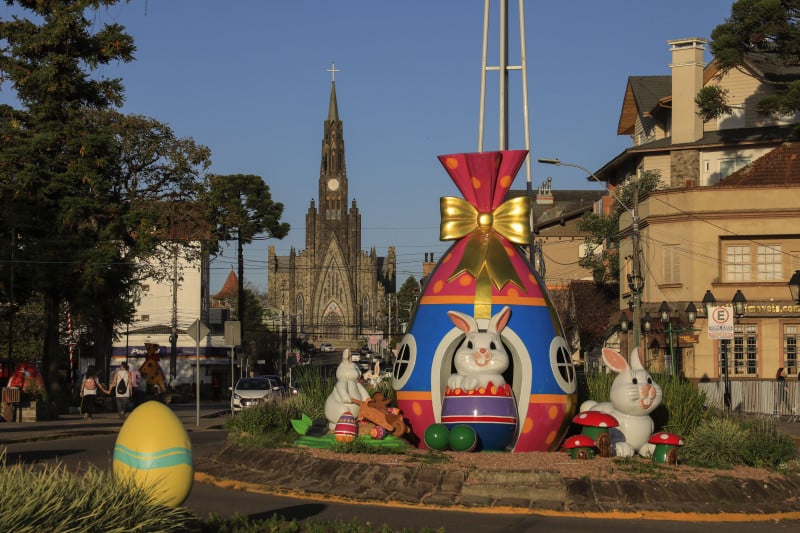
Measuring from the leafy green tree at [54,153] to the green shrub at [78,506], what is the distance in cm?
2727

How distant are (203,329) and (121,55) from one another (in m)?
11.1

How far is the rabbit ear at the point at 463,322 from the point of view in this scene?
15.8 meters

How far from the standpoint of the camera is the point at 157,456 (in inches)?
342

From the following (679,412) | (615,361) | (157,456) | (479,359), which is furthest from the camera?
(679,412)

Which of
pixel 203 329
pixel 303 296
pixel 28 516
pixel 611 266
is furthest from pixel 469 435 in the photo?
pixel 303 296

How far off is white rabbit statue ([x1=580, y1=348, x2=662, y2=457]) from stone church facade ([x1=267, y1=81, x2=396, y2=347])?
489ft

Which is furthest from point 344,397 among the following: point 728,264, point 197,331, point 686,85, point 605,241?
point 605,241

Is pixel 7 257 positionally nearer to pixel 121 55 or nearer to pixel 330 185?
pixel 121 55

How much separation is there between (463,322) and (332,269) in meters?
155

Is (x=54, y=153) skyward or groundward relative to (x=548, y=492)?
skyward

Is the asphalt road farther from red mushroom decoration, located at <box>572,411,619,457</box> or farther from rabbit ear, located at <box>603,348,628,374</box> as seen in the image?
rabbit ear, located at <box>603,348,628,374</box>

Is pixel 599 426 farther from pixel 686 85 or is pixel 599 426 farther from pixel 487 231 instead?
pixel 686 85

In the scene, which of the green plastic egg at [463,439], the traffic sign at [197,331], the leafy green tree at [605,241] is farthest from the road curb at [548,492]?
the leafy green tree at [605,241]

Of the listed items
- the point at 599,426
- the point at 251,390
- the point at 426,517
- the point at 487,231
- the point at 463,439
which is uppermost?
the point at 487,231
